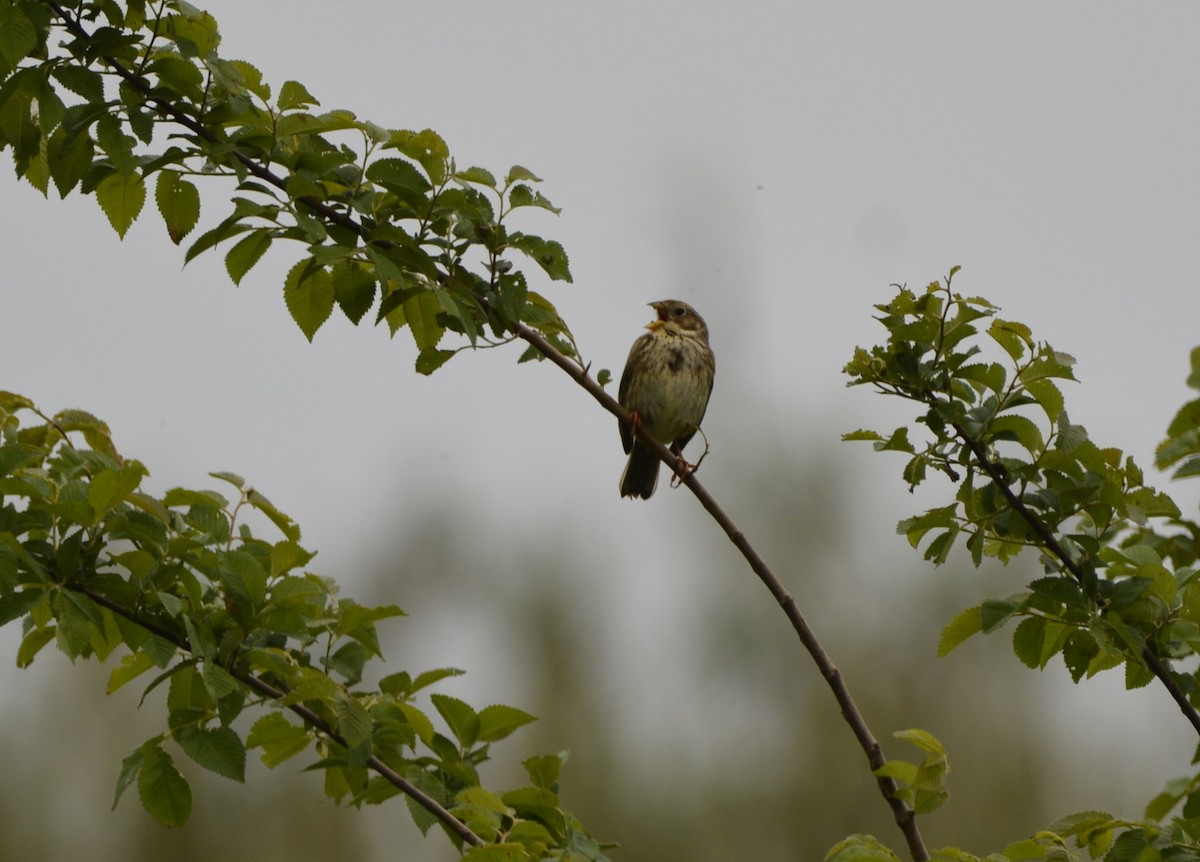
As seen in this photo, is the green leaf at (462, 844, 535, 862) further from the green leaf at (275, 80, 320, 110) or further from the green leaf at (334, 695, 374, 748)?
the green leaf at (275, 80, 320, 110)

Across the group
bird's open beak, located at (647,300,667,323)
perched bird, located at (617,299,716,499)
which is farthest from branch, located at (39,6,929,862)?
bird's open beak, located at (647,300,667,323)

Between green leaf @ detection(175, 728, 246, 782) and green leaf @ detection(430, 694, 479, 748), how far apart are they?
0.39 metres

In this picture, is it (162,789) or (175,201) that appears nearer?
(162,789)

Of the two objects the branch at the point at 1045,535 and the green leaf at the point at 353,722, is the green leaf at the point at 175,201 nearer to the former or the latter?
the green leaf at the point at 353,722

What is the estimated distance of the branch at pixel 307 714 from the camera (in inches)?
97.0

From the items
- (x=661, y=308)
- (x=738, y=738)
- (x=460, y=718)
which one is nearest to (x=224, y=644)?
(x=460, y=718)

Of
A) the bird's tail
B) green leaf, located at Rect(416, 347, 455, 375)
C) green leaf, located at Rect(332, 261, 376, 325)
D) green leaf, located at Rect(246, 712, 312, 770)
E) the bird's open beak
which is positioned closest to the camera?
green leaf, located at Rect(246, 712, 312, 770)

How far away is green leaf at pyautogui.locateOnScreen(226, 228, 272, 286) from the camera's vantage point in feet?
8.55

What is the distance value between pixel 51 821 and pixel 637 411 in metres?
12.3

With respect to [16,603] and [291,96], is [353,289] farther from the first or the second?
[16,603]

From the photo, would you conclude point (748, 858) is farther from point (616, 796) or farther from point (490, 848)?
point (490, 848)

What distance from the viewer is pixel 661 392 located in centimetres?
690

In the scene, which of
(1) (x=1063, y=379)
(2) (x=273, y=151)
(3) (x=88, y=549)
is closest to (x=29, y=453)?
(3) (x=88, y=549)

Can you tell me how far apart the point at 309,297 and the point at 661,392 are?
167 inches
